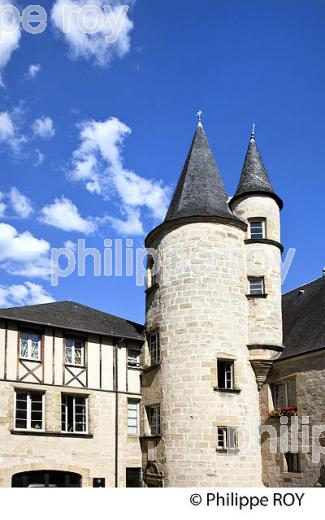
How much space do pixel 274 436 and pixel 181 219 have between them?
284 inches

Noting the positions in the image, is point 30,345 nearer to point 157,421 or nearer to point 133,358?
point 133,358

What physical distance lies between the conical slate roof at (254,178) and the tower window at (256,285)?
9.70ft

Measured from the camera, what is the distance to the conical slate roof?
74.0 ft

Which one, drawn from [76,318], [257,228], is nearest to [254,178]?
[257,228]

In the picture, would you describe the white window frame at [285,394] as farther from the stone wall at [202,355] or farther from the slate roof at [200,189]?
the slate roof at [200,189]

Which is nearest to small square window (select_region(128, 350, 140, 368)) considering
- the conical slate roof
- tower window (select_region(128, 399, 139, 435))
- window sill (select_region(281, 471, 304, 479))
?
tower window (select_region(128, 399, 139, 435))

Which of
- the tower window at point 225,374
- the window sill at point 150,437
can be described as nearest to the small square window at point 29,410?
the window sill at point 150,437

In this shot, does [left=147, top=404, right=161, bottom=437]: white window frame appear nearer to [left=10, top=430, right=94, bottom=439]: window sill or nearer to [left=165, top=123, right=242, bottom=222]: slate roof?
[left=10, top=430, right=94, bottom=439]: window sill

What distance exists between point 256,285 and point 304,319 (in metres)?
1.85

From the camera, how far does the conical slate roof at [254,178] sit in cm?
2257

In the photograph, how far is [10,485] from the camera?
61.3 ft

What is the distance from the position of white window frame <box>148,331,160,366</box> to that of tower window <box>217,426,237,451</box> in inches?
116

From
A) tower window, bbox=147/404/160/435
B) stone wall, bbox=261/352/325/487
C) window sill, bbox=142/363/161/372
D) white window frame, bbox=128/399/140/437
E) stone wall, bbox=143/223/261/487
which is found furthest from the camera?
white window frame, bbox=128/399/140/437

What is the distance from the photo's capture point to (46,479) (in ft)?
64.0
